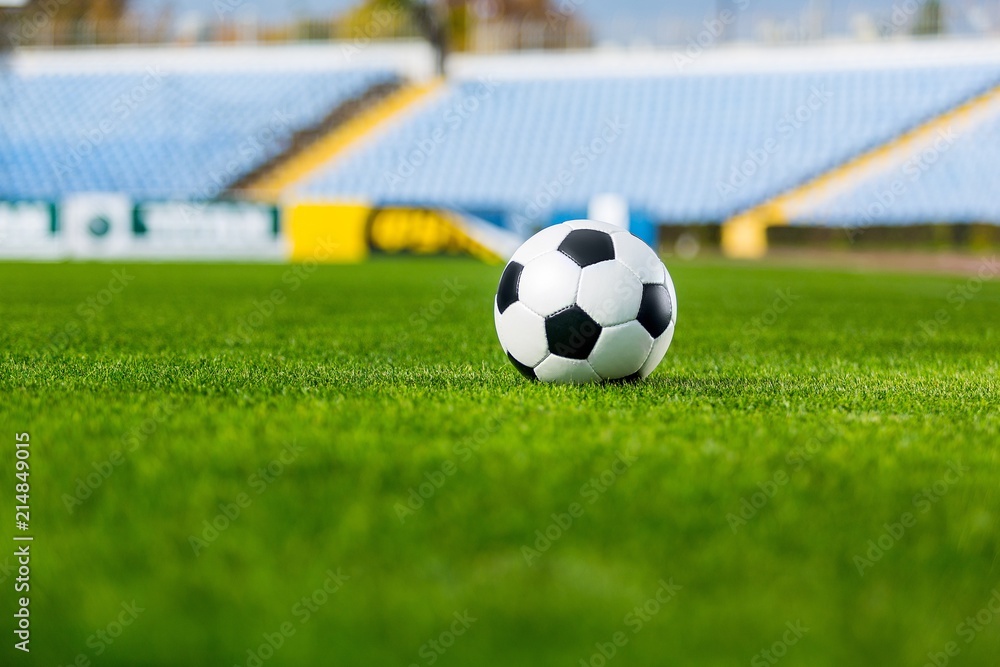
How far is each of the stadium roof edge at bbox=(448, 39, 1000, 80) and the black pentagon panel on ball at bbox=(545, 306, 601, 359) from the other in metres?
23.5

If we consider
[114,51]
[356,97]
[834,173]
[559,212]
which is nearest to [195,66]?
[114,51]

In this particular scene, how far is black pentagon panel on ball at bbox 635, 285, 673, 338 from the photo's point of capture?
407 cm

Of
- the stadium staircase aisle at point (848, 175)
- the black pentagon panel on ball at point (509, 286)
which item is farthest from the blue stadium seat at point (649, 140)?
the black pentagon panel on ball at point (509, 286)

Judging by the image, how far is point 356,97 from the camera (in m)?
26.4

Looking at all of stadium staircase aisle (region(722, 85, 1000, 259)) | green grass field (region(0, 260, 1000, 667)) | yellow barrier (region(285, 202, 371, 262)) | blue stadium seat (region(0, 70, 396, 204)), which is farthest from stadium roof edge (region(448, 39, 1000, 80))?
green grass field (region(0, 260, 1000, 667))

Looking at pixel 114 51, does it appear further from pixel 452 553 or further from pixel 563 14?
pixel 452 553

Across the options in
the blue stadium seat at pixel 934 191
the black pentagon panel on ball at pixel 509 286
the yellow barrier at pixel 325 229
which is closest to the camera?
the black pentagon panel on ball at pixel 509 286

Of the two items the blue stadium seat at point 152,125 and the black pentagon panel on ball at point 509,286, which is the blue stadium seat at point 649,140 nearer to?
the blue stadium seat at point 152,125

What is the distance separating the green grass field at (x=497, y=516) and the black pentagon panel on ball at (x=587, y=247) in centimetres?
54

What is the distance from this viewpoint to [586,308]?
4.01m

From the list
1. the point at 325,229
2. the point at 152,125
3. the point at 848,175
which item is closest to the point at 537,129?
the point at 325,229

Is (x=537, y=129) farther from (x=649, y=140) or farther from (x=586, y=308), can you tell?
(x=586, y=308)

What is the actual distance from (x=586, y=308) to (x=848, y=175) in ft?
66.2

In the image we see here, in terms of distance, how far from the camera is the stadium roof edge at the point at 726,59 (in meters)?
24.9
